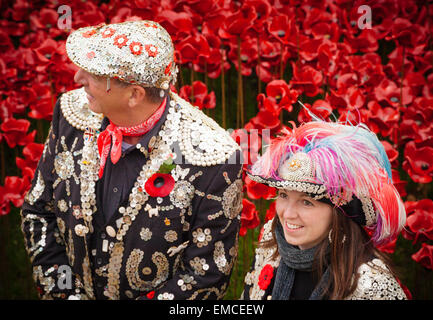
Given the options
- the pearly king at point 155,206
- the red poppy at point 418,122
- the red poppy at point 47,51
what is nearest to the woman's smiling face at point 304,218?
the pearly king at point 155,206

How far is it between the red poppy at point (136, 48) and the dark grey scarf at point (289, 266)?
81 centimetres

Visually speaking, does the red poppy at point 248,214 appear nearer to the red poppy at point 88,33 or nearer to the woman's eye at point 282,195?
the woman's eye at point 282,195

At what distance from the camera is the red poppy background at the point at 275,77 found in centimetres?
279

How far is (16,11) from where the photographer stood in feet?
13.3

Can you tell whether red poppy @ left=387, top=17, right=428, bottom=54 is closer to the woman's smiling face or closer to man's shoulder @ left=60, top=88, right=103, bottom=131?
the woman's smiling face

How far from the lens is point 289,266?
6.38 ft

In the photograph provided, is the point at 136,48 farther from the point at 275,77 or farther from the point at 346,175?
the point at 275,77

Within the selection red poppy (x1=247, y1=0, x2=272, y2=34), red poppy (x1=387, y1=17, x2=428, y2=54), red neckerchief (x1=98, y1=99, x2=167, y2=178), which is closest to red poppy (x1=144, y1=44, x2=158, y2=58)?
red neckerchief (x1=98, y1=99, x2=167, y2=178)

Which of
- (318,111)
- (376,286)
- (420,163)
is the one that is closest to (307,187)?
(376,286)

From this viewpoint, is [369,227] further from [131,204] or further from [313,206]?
[131,204]

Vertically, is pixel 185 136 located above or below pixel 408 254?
above

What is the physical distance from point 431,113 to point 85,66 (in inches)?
73.6

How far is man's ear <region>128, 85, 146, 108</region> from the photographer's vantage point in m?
2.00
